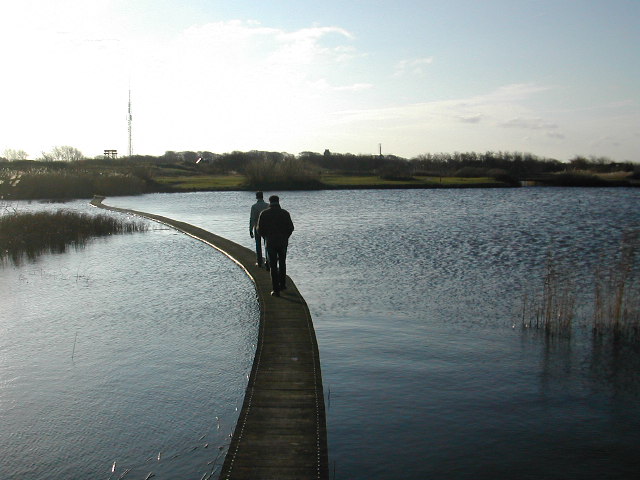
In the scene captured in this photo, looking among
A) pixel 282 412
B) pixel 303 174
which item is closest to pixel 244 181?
pixel 303 174

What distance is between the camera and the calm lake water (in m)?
7.46

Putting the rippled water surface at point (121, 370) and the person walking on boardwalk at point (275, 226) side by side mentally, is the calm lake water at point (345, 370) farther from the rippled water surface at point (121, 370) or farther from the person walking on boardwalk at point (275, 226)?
the person walking on boardwalk at point (275, 226)

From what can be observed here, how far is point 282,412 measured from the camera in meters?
7.36

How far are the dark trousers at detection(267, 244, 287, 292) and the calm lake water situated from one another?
913mm

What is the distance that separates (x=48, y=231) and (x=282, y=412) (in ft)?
76.2

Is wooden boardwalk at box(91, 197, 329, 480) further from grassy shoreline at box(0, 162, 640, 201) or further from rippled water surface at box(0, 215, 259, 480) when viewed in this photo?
grassy shoreline at box(0, 162, 640, 201)

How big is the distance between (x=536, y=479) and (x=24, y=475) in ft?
18.1

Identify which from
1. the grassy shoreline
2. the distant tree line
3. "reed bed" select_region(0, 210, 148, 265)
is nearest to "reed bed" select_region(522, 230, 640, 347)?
"reed bed" select_region(0, 210, 148, 265)

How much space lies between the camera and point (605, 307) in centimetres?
1439

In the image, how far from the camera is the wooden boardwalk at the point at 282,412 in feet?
20.3

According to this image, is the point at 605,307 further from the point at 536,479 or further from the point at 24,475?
the point at 24,475

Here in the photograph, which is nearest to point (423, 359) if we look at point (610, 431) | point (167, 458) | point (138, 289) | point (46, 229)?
point (610, 431)

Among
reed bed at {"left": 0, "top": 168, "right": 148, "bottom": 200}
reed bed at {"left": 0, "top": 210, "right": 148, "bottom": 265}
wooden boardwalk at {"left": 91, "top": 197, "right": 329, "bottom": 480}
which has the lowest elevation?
wooden boardwalk at {"left": 91, "top": 197, "right": 329, "bottom": 480}

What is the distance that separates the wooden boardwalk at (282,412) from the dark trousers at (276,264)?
4.72ft
